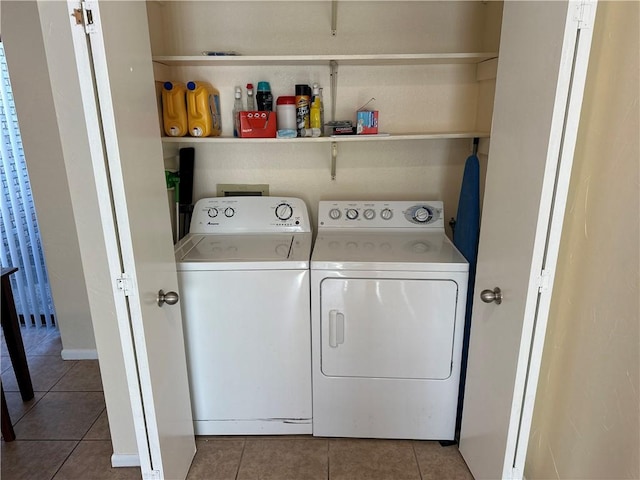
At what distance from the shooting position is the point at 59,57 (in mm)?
1382

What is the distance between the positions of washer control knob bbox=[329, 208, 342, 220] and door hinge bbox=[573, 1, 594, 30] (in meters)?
1.38

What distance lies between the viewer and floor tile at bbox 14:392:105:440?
81.6 inches

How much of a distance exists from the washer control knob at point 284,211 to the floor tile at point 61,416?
1.38m

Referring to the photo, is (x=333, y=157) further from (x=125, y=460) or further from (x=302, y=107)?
(x=125, y=460)

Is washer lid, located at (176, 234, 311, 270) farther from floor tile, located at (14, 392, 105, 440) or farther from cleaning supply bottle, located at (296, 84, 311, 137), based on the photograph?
floor tile, located at (14, 392, 105, 440)

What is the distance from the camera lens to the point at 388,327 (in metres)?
1.83

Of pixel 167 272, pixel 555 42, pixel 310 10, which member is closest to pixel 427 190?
pixel 310 10

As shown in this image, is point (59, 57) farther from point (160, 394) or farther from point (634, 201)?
point (634, 201)

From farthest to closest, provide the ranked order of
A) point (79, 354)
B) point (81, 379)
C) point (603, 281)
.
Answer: point (79, 354)
point (81, 379)
point (603, 281)

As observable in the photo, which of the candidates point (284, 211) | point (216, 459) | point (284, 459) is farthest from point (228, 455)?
point (284, 211)

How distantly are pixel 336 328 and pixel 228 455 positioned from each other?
0.78 m

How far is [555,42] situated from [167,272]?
1404 mm

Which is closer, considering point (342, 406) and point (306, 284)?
point (306, 284)

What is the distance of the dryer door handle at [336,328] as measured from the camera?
1.83m
